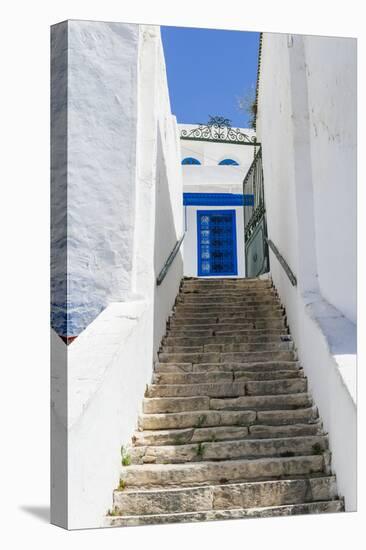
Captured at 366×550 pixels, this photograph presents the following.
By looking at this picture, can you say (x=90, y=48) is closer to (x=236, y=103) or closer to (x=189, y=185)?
(x=236, y=103)

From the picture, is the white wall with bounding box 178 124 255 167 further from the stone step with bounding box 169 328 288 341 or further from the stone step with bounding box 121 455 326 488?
the stone step with bounding box 121 455 326 488

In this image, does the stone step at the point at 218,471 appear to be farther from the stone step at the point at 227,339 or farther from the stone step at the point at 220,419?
the stone step at the point at 227,339

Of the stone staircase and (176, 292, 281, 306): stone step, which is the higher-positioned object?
(176, 292, 281, 306): stone step

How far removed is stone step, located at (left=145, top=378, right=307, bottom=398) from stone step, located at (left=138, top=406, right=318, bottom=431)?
12.7 inches

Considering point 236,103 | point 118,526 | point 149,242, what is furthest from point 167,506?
point 236,103

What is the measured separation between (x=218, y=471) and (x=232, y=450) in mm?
224

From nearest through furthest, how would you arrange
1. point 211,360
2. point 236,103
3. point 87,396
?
point 87,396, point 211,360, point 236,103

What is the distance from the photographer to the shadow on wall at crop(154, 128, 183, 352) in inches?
211

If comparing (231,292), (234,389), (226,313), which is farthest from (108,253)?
(231,292)

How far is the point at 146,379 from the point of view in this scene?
4.63 metres

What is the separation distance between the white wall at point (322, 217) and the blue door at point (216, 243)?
249cm

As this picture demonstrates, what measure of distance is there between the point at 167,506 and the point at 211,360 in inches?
68.2

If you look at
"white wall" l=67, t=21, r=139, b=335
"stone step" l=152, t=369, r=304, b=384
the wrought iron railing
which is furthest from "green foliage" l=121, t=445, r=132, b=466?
the wrought iron railing

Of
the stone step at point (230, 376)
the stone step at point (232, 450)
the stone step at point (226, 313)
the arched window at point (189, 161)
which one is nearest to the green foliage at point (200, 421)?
the stone step at point (232, 450)
